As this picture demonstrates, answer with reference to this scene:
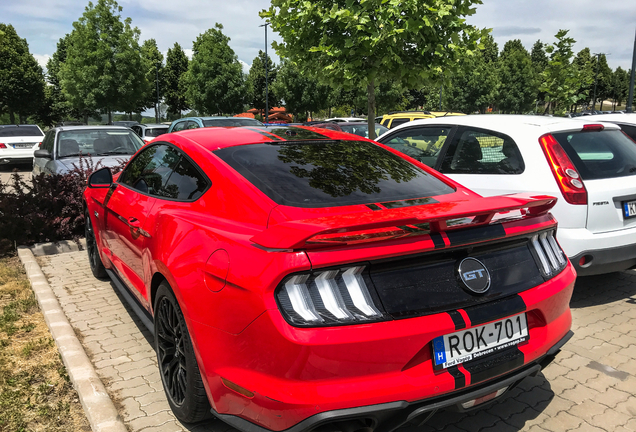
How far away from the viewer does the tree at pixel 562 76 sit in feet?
75.5

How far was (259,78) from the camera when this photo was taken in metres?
62.3

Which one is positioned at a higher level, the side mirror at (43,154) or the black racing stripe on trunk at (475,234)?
the black racing stripe on trunk at (475,234)

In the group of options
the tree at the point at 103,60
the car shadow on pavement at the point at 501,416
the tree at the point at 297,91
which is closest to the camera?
the car shadow on pavement at the point at 501,416

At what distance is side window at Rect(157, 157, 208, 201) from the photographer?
9.73ft

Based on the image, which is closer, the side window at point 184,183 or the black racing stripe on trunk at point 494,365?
the black racing stripe on trunk at point 494,365

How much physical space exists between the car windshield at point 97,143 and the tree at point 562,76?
20.8 metres

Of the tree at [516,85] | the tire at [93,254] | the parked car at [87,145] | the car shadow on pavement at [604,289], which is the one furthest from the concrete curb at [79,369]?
the tree at [516,85]

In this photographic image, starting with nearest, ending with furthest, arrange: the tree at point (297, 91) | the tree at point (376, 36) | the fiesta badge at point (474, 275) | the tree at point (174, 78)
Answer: the fiesta badge at point (474, 275) < the tree at point (376, 36) < the tree at point (297, 91) < the tree at point (174, 78)

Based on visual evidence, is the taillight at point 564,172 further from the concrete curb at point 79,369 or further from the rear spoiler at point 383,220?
the concrete curb at point 79,369

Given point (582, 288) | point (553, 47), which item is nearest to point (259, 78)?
point (553, 47)

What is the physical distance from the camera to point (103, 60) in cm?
3291

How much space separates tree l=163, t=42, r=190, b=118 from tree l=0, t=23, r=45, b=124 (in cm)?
2114

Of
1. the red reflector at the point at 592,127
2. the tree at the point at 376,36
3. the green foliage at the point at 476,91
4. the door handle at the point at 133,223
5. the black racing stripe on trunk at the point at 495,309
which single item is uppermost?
the green foliage at the point at 476,91

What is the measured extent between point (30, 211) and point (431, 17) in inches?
257
